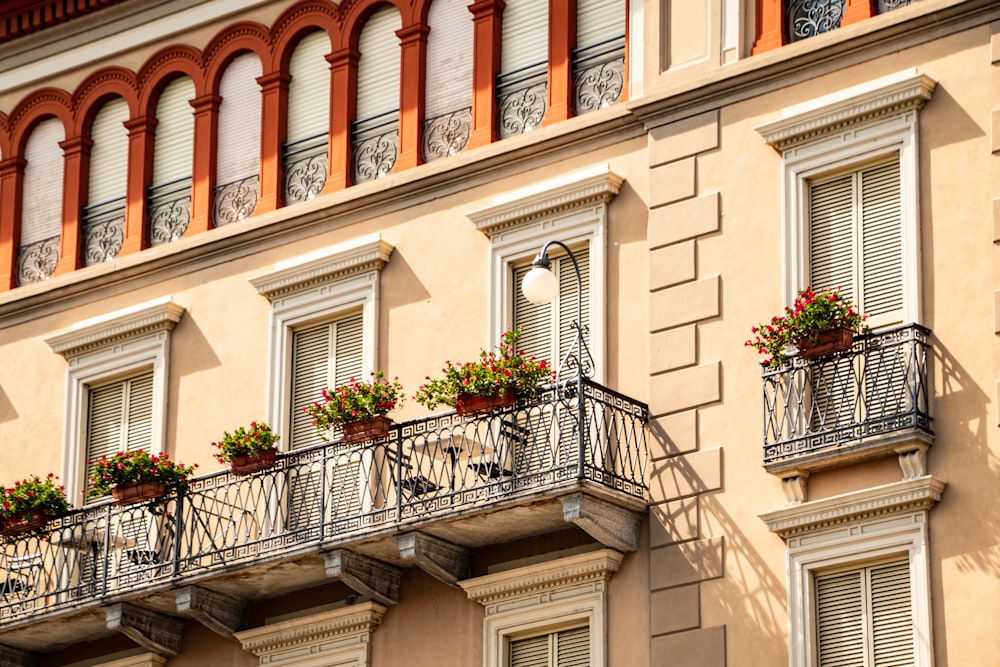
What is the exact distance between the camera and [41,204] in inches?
1361

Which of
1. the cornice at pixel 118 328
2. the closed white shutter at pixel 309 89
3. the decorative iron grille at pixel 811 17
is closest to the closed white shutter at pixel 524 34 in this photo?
the closed white shutter at pixel 309 89

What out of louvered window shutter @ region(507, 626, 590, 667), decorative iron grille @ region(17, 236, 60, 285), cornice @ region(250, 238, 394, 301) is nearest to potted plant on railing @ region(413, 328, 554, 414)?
louvered window shutter @ region(507, 626, 590, 667)

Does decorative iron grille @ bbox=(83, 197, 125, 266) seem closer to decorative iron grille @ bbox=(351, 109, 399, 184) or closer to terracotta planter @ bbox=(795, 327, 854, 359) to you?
decorative iron grille @ bbox=(351, 109, 399, 184)

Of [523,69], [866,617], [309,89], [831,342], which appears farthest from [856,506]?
[309,89]

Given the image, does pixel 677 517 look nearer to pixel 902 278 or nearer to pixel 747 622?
pixel 747 622

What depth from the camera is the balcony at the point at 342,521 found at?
27250 millimetres

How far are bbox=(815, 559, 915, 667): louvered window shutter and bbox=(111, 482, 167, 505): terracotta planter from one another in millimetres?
8119

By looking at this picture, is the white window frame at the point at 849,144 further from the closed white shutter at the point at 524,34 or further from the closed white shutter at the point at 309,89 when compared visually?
the closed white shutter at the point at 309,89

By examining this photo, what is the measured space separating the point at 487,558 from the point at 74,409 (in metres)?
7.00

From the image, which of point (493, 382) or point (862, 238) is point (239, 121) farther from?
point (862, 238)

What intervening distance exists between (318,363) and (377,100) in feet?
11.0

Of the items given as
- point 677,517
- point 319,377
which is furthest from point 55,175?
point 677,517

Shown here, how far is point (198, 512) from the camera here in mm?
30203

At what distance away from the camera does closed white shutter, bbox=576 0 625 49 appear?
30.1 m
